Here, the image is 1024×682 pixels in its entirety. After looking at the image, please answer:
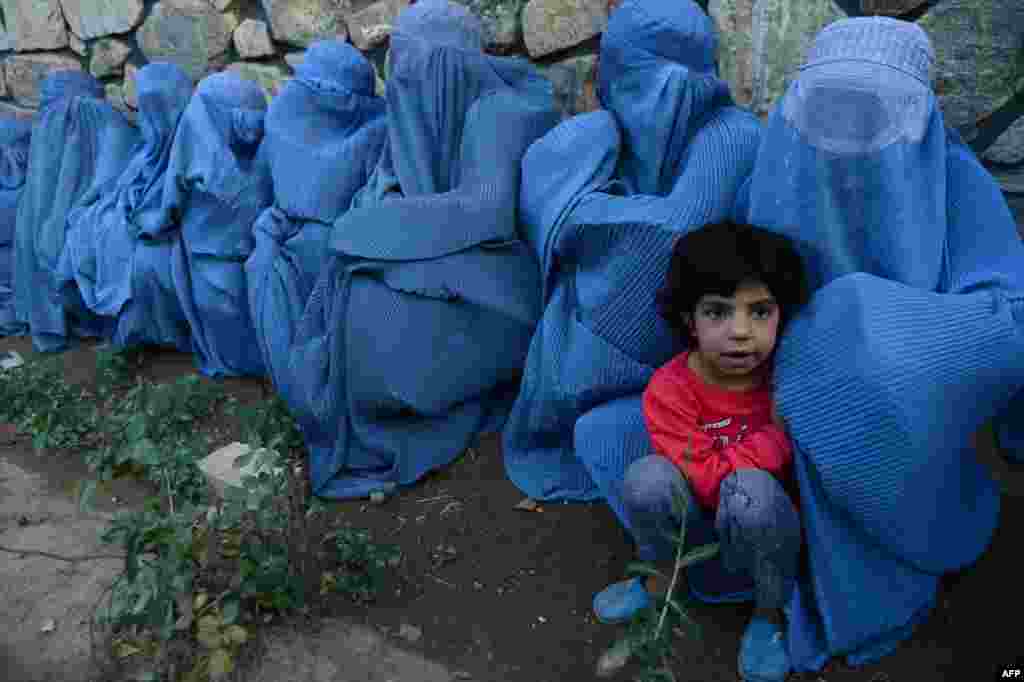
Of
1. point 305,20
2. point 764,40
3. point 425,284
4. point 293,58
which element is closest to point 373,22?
point 305,20

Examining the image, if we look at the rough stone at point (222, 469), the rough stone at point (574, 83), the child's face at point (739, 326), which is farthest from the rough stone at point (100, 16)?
the child's face at point (739, 326)

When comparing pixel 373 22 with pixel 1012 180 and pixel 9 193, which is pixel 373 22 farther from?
pixel 1012 180

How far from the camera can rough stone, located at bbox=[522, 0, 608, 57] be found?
9.99 feet

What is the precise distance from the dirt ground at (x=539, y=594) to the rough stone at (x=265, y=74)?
7.43 ft

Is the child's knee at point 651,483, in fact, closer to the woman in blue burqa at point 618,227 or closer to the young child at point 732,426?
the young child at point 732,426

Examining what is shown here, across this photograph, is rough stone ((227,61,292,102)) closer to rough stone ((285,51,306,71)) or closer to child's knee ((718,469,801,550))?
rough stone ((285,51,306,71))

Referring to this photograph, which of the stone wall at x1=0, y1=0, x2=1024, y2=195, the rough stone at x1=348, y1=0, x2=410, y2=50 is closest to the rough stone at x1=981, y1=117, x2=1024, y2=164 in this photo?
the stone wall at x1=0, y1=0, x2=1024, y2=195

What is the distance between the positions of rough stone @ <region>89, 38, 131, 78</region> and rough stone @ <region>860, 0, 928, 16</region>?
3.92 m

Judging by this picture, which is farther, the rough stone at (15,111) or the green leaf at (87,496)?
the rough stone at (15,111)

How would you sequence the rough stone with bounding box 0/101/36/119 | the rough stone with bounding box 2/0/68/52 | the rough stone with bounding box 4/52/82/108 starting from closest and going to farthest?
the rough stone with bounding box 2/0/68/52, the rough stone with bounding box 4/52/82/108, the rough stone with bounding box 0/101/36/119

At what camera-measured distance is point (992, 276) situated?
70.9 inches

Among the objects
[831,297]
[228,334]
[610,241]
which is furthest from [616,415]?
[228,334]

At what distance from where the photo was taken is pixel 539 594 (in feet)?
7.39

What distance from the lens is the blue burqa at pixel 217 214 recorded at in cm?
347
